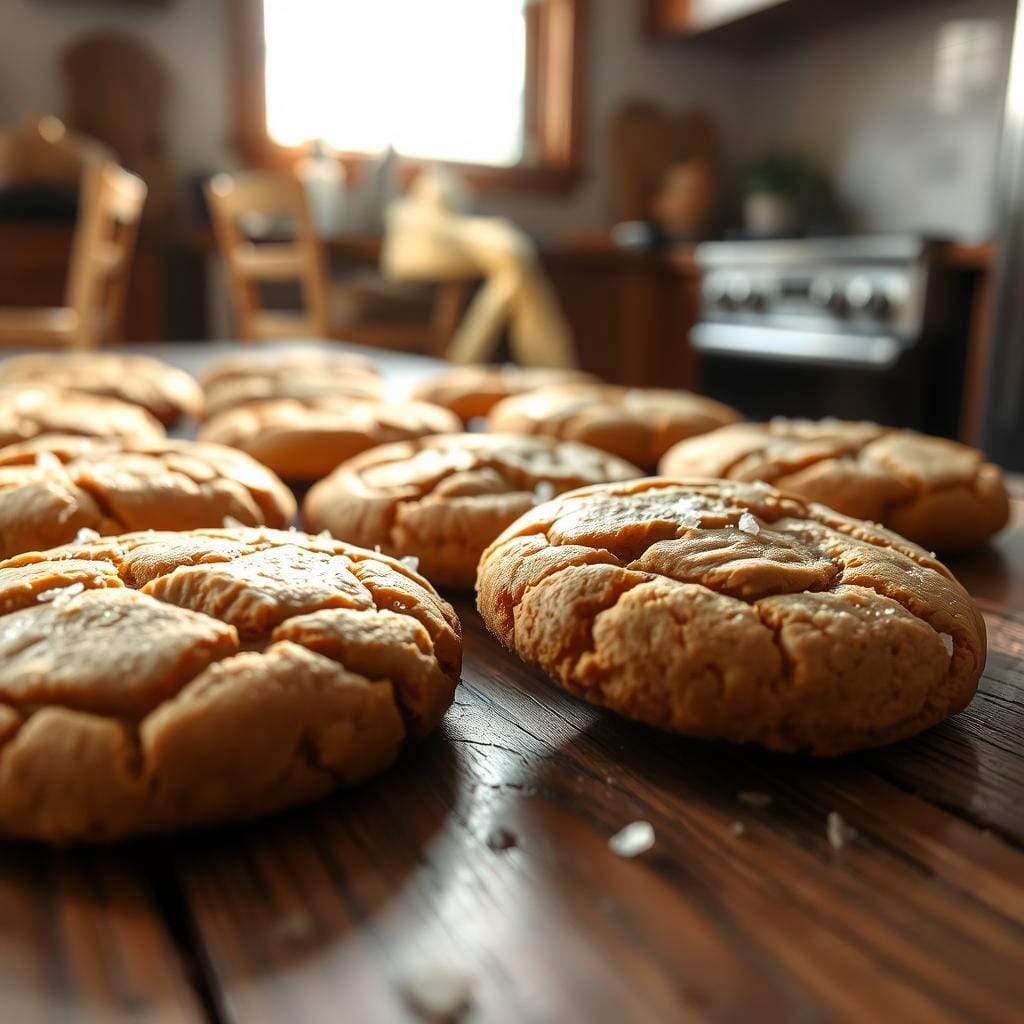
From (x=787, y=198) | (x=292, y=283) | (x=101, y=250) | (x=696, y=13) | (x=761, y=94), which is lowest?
(x=292, y=283)

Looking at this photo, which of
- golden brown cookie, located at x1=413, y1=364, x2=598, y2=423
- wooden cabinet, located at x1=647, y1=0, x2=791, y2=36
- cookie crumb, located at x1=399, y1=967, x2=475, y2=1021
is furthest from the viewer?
wooden cabinet, located at x1=647, y1=0, x2=791, y2=36

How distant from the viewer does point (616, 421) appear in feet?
4.69

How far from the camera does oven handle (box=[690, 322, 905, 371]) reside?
10.5 ft

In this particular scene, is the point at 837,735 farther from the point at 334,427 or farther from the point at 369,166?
the point at 369,166

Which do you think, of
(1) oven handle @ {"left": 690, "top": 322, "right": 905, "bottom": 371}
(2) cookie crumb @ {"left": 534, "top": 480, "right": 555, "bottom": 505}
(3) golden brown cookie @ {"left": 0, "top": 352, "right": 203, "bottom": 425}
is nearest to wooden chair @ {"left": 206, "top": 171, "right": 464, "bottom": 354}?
(1) oven handle @ {"left": 690, "top": 322, "right": 905, "bottom": 371}

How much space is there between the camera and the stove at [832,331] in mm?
3135

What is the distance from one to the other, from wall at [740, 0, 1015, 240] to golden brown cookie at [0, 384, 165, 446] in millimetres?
3354

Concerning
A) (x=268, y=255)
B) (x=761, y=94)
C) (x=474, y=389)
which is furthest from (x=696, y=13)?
(x=474, y=389)

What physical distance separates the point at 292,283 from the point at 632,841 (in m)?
4.41

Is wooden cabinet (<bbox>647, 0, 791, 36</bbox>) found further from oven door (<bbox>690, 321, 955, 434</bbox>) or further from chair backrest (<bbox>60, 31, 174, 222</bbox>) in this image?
chair backrest (<bbox>60, 31, 174, 222</bbox>)

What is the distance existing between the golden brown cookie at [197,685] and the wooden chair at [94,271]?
108 inches

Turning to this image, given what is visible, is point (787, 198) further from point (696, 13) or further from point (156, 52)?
point (156, 52)

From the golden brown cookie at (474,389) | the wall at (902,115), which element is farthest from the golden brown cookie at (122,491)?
the wall at (902,115)

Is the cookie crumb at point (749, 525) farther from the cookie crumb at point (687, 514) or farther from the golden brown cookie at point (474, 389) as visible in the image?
the golden brown cookie at point (474, 389)
